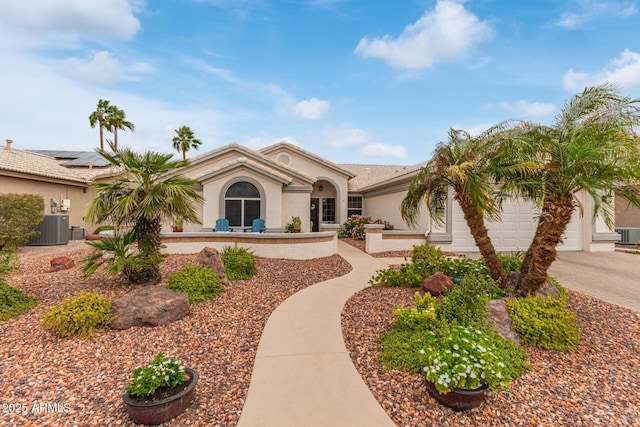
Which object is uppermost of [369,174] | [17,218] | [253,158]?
[369,174]

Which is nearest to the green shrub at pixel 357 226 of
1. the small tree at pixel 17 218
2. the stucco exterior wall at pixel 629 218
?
the small tree at pixel 17 218

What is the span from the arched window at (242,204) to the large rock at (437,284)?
31.0ft

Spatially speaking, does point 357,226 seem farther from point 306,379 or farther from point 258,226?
point 306,379

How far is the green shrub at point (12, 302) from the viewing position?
540 centimetres

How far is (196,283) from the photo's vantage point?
657 cm

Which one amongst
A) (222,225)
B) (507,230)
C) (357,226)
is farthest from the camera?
(357,226)

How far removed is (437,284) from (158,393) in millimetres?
5541

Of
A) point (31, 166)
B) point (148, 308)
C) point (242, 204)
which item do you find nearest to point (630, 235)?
point (242, 204)

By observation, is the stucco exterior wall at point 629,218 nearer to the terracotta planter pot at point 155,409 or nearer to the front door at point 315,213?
the front door at point 315,213

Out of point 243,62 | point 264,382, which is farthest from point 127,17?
point 264,382

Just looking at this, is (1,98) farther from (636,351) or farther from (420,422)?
(636,351)

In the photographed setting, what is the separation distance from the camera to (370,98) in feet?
49.8

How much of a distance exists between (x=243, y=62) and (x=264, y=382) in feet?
41.0

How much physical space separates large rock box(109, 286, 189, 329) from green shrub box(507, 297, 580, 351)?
5958 millimetres
